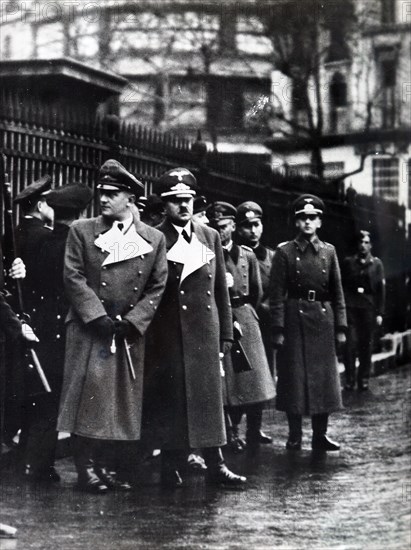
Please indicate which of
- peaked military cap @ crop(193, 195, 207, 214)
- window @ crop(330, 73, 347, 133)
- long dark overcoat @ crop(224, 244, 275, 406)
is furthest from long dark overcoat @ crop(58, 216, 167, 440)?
window @ crop(330, 73, 347, 133)

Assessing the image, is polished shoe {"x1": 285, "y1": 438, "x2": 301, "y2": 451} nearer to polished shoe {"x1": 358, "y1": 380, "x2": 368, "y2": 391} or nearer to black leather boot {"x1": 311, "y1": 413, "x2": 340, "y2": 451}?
black leather boot {"x1": 311, "y1": 413, "x2": 340, "y2": 451}

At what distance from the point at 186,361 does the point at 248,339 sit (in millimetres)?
542

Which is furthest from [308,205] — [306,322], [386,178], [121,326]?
[121,326]

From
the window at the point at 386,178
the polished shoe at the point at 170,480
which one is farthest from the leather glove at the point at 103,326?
the window at the point at 386,178

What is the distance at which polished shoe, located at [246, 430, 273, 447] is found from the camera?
507 centimetres

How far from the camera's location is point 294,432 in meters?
5.21

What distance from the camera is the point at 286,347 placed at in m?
5.48

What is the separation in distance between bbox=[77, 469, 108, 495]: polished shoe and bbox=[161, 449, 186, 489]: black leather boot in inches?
11.1

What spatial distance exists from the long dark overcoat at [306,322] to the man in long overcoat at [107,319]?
0.83m

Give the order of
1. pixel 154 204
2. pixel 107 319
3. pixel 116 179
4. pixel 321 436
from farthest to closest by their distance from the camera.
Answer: pixel 321 436
pixel 154 204
pixel 116 179
pixel 107 319

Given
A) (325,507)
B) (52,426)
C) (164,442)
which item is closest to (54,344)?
(52,426)

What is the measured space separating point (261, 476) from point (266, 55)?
6.63 feet

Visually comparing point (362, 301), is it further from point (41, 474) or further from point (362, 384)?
point (41, 474)

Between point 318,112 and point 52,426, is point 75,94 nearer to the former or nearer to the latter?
point 318,112
